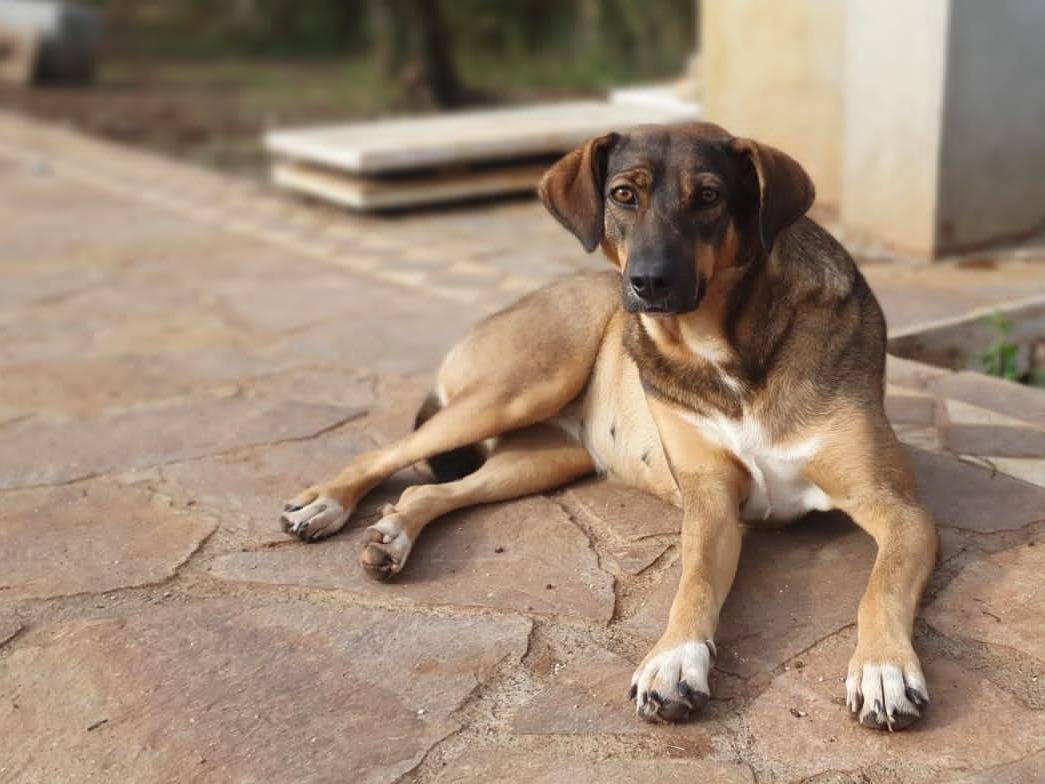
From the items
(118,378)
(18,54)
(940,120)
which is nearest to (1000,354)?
(940,120)

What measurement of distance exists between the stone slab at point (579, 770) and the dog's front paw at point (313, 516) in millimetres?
1204

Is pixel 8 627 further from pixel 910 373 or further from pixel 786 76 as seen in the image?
pixel 786 76

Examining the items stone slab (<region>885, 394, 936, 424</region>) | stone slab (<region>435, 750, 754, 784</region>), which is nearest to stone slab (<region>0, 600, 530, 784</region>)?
stone slab (<region>435, 750, 754, 784</region>)

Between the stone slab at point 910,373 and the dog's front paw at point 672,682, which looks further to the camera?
the stone slab at point 910,373

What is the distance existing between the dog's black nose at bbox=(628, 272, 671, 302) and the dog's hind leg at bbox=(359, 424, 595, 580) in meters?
0.96

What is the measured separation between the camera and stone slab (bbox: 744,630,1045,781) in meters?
2.76

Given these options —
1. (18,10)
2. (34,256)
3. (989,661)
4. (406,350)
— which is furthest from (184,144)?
(989,661)

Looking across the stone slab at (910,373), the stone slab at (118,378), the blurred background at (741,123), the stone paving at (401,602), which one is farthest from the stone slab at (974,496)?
the stone slab at (118,378)

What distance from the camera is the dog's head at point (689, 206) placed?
11.0ft

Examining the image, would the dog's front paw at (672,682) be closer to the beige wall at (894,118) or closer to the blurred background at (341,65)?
the beige wall at (894,118)

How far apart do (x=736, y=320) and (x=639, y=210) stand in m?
0.38

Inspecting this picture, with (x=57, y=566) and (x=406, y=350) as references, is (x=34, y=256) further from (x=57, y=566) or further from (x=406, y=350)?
(x=57, y=566)

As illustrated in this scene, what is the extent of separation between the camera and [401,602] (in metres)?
3.55

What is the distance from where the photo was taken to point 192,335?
244 inches
